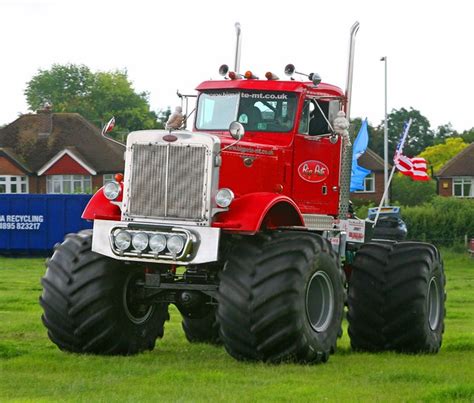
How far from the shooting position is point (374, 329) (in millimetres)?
15922

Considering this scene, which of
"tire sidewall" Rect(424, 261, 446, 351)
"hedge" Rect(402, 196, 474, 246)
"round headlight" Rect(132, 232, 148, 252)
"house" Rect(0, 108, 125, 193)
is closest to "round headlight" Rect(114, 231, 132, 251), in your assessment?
"round headlight" Rect(132, 232, 148, 252)

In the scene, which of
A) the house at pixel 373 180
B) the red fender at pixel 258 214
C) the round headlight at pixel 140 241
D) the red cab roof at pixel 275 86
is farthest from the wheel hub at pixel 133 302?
the house at pixel 373 180

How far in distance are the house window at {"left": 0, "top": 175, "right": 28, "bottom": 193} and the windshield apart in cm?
7352

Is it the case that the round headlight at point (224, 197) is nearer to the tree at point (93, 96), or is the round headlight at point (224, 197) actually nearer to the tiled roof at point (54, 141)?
the tiled roof at point (54, 141)

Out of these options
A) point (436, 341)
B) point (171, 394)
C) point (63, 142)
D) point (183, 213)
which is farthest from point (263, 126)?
point (63, 142)

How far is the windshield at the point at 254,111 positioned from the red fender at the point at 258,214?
1.39 meters

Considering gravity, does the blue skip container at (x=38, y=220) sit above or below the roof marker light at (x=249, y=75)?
below

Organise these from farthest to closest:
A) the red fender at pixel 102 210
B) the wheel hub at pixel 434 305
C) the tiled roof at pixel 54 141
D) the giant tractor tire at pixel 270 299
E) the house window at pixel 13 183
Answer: the tiled roof at pixel 54 141
the house window at pixel 13 183
the wheel hub at pixel 434 305
the red fender at pixel 102 210
the giant tractor tire at pixel 270 299

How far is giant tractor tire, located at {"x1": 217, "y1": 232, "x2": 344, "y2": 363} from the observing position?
13414 millimetres

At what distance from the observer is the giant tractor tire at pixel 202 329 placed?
55.8 feet

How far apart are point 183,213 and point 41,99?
121 m

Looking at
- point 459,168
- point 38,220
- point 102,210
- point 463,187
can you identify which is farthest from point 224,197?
point 463,187

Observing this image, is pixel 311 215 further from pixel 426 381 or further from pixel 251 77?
pixel 426 381

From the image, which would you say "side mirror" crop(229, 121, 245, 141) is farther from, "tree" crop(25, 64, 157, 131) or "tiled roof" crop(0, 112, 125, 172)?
"tree" crop(25, 64, 157, 131)
